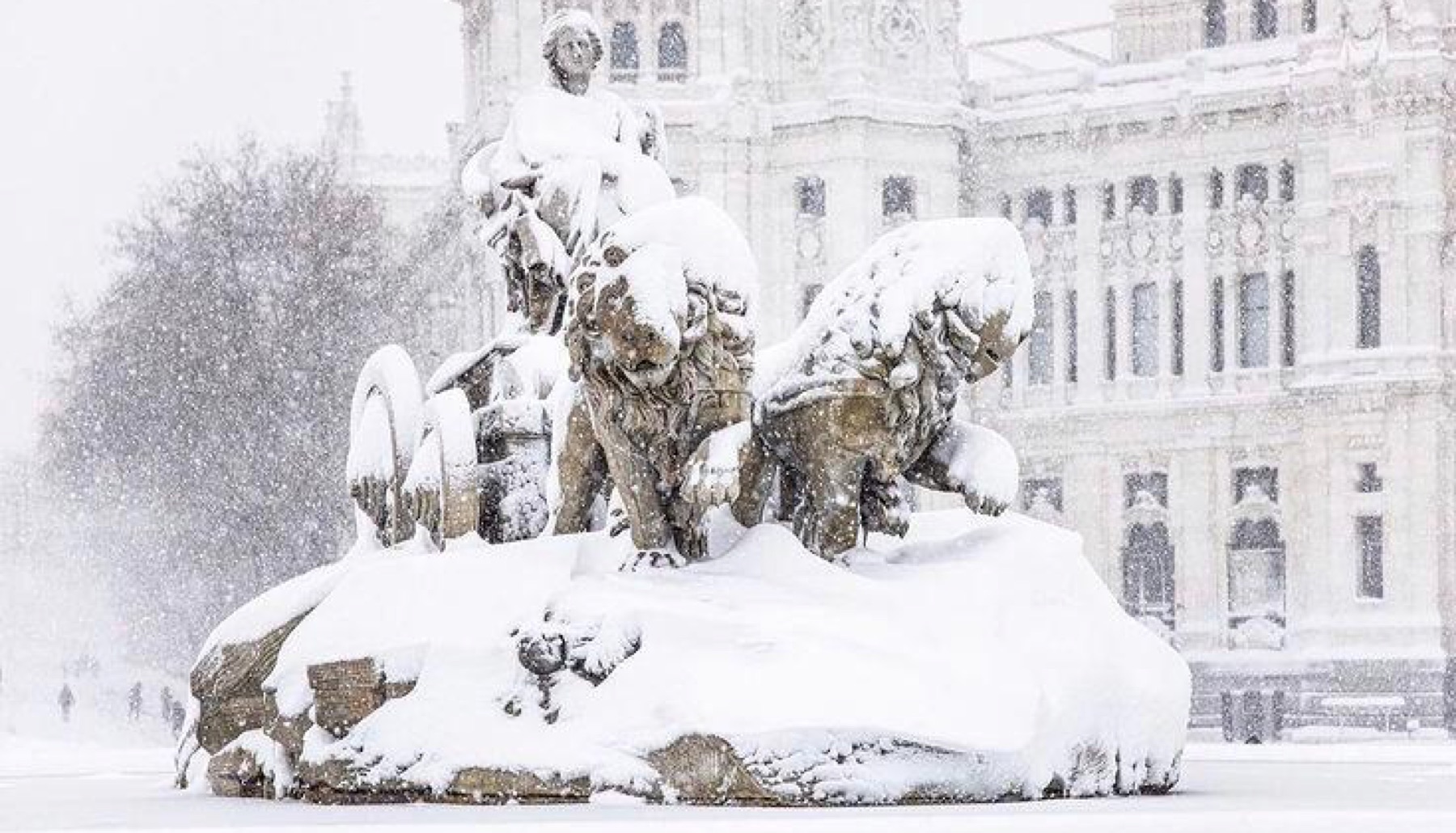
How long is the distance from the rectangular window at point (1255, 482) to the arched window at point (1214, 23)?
1199 centimetres

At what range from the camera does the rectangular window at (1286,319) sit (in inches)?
2322

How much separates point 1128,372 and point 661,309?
2035 inches

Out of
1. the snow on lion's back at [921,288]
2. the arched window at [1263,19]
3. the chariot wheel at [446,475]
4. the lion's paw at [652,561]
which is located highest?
the arched window at [1263,19]

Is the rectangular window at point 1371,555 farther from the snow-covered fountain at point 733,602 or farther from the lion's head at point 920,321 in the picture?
the lion's head at point 920,321

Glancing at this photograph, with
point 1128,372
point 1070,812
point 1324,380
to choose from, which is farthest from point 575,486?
point 1128,372

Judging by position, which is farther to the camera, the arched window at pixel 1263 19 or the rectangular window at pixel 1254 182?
the arched window at pixel 1263 19

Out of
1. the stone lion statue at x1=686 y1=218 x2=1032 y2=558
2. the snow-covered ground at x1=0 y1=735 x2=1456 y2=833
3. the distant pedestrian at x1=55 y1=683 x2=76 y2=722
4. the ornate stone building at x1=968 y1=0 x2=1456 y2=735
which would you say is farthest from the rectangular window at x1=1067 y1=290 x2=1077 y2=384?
the stone lion statue at x1=686 y1=218 x2=1032 y2=558

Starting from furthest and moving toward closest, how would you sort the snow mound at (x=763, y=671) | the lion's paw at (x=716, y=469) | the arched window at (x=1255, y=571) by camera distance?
the arched window at (x=1255, y=571), the lion's paw at (x=716, y=469), the snow mound at (x=763, y=671)

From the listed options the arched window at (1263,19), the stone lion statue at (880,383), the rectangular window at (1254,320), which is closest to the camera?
the stone lion statue at (880,383)

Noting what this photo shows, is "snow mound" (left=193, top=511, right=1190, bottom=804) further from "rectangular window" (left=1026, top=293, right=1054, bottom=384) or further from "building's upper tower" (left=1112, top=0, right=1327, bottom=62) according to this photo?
"building's upper tower" (left=1112, top=0, right=1327, bottom=62)

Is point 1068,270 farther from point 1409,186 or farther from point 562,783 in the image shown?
point 562,783

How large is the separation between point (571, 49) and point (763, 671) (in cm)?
387

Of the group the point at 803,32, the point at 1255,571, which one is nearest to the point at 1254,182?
the point at 1255,571

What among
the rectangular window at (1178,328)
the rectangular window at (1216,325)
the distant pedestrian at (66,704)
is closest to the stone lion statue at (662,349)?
the distant pedestrian at (66,704)
